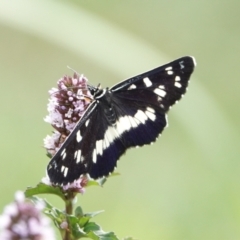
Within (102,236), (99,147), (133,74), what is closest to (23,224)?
(102,236)

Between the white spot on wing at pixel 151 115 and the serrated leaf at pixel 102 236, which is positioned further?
the white spot on wing at pixel 151 115

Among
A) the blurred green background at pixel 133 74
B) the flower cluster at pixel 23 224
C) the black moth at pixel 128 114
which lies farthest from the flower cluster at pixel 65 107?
the blurred green background at pixel 133 74

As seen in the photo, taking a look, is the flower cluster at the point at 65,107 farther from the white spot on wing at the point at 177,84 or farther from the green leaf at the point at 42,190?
the white spot on wing at the point at 177,84

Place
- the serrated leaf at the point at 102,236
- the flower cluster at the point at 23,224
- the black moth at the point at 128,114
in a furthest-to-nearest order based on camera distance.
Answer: the black moth at the point at 128,114
the serrated leaf at the point at 102,236
the flower cluster at the point at 23,224

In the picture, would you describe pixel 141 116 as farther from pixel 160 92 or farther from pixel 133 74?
pixel 133 74

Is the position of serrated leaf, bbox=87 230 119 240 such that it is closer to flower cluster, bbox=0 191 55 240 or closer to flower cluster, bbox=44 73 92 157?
flower cluster, bbox=44 73 92 157
